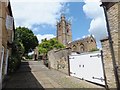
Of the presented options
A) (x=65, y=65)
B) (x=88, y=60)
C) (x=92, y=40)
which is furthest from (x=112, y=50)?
(x=92, y=40)

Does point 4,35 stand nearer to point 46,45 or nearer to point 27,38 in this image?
point 46,45

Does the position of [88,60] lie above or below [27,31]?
below

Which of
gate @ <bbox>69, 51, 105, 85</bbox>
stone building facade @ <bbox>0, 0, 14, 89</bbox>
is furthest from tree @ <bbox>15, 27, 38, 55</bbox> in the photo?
gate @ <bbox>69, 51, 105, 85</bbox>

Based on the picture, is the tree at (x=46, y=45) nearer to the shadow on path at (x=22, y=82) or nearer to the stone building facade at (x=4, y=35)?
the stone building facade at (x=4, y=35)

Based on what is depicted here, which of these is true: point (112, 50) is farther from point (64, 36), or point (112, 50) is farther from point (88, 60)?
point (64, 36)

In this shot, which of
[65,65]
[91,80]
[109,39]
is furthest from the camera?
[65,65]

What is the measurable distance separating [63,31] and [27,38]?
42612 millimetres

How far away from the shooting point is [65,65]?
14227 millimetres

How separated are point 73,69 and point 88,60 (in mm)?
2749

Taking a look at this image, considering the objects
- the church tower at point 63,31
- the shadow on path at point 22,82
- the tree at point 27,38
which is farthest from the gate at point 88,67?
the church tower at point 63,31

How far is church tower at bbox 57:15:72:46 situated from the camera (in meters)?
90.0

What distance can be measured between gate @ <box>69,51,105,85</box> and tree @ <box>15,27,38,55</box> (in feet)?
126

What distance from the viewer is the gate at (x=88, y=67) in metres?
8.76

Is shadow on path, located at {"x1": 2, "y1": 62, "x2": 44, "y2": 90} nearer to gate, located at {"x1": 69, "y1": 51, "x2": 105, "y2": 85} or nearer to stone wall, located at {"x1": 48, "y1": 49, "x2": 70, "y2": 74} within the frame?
gate, located at {"x1": 69, "y1": 51, "x2": 105, "y2": 85}
